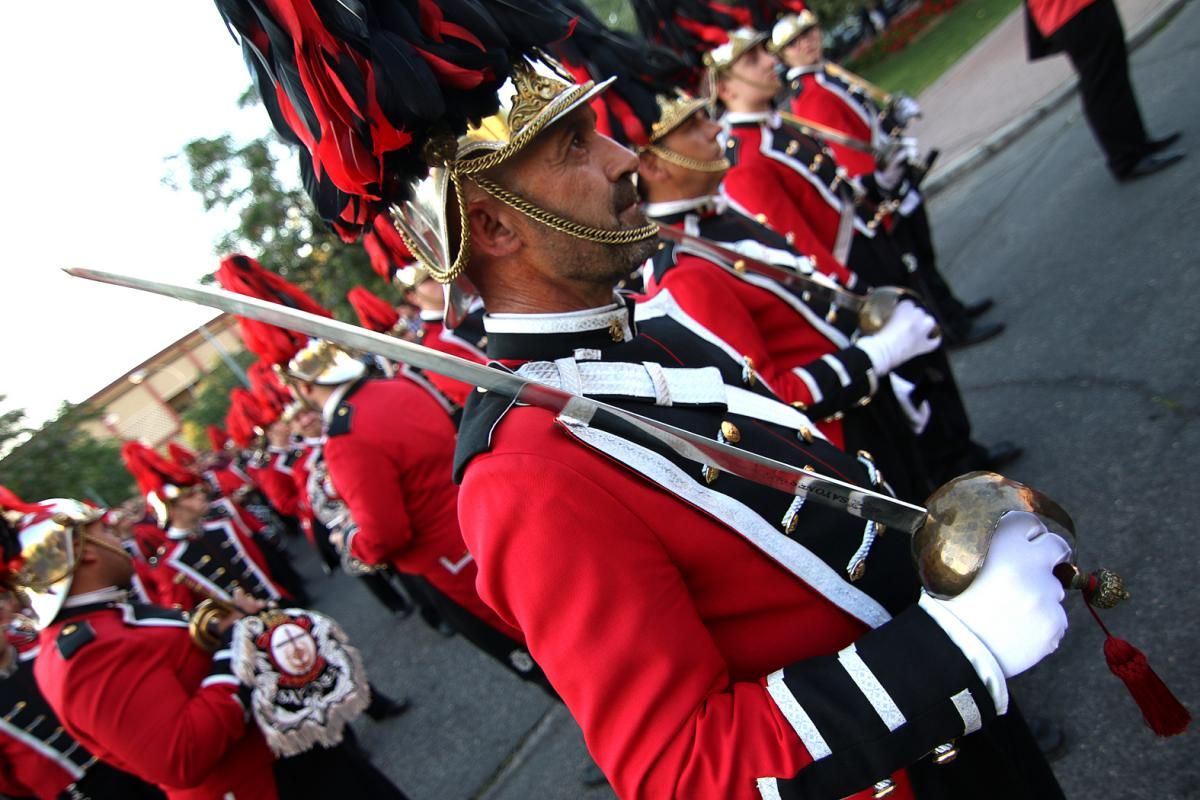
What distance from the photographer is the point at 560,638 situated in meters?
1.29

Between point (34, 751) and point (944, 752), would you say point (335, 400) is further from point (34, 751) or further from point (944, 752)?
point (944, 752)

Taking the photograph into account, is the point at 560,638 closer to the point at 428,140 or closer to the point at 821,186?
the point at 428,140

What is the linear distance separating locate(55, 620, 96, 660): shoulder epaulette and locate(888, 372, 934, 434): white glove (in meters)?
3.15

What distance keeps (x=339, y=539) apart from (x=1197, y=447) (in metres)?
4.72

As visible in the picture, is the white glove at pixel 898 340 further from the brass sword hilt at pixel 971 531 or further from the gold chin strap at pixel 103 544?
the gold chin strap at pixel 103 544

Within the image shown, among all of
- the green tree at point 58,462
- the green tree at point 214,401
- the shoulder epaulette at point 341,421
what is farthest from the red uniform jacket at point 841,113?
the green tree at point 214,401

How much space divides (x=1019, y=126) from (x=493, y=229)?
9.55m

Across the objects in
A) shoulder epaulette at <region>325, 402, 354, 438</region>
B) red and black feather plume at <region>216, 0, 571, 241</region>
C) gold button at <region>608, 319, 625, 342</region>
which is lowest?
shoulder epaulette at <region>325, 402, 354, 438</region>

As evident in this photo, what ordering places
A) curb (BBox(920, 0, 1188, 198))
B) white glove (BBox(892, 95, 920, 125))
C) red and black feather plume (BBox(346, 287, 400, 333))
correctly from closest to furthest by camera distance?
white glove (BBox(892, 95, 920, 125)) < red and black feather plume (BBox(346, 287, 400, 333)) < curb (BBox(920, 0, 1188, 198))

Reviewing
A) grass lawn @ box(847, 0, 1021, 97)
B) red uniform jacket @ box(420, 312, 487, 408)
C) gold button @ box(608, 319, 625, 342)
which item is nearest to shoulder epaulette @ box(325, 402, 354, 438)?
red uniform jacket @ box(420, 312, 487, 408)

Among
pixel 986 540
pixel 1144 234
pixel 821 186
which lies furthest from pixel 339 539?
pixel 1144 234

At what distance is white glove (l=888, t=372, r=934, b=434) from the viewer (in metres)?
3.13

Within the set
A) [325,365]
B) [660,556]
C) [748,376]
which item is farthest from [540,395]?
[325,365]

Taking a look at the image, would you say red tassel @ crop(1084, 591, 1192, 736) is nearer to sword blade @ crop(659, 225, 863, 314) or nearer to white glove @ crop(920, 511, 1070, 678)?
white glove @ crop(920, 511, 1070, 678)
